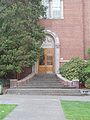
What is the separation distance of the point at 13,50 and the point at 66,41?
8.33 metres

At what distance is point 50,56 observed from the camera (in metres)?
34.2

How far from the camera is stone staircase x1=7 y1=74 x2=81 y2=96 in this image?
25417mm

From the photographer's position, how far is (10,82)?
1097 inches

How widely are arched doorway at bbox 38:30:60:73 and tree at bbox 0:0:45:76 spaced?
17.0ft

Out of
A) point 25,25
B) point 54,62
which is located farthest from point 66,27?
point 25,25

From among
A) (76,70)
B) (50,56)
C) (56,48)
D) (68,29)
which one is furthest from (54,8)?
(76,70)

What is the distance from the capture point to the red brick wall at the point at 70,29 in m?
33.5

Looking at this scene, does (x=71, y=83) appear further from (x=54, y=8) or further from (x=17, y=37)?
(x=54, y=8)

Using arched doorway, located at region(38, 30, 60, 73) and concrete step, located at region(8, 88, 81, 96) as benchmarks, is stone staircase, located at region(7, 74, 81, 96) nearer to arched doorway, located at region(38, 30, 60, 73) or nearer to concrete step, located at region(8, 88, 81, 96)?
concrete step, located at region(8, 88, 81, 96)

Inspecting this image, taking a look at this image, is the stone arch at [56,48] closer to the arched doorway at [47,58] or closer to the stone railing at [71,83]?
the arched doorway at [47,58]

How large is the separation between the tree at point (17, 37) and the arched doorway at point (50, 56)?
204 inches

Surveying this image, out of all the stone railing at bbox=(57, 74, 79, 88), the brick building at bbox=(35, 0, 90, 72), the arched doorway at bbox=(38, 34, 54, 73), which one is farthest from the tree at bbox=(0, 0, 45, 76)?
the arched doorway at bbox=(38, 34, 54, 73)

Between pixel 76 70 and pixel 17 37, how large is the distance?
671 centimetres

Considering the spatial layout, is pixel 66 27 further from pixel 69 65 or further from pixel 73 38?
pixel 69 65
